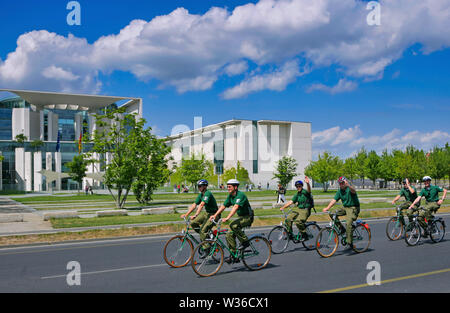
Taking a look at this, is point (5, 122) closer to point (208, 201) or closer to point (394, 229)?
point (208, 201)

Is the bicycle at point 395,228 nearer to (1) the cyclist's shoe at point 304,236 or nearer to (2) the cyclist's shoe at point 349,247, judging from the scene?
(2) the cyclist's shoe at point 349,247

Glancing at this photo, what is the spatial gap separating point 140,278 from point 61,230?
29.5ft

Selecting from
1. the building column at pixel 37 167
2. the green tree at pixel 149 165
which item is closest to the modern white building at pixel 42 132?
the building column at pixel 37 167

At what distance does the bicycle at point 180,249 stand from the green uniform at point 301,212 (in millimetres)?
2929

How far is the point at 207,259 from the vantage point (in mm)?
7586

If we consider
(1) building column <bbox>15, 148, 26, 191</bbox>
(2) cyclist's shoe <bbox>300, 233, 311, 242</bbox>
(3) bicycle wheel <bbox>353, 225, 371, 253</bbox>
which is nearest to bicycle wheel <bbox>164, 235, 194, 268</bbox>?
(2) cyclist's shoe <bbox>300, 233, 311, 242</bbox>

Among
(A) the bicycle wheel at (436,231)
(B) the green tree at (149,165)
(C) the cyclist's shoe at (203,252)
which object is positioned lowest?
(A) the bicycle wheel at (436,231)

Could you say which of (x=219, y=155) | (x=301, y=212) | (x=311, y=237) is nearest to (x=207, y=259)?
(x=301, y=212)

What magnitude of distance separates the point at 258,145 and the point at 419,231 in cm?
9029

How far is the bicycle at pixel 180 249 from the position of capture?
792 cm

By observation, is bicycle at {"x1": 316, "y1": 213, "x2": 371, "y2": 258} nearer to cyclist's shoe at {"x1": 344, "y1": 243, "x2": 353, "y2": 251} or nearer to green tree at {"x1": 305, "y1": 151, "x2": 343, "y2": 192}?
cyclist's shoe at {"x1": 344, "y1": 243, "x2": 353, "y2": 251}

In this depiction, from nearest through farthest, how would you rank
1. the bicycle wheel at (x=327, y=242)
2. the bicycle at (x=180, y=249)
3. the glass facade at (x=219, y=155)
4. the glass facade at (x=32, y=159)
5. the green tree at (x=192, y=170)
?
the bicycle at (x=180, y=249) → the bicycle wheel at (x=327, y=242) → the green tree at (x=192, y=170) → the glass facade at (x=32, y=159) → the glass facade at (x=219, y=155)

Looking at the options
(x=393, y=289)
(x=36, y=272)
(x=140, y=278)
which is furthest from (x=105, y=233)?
(x=393, y=289)
